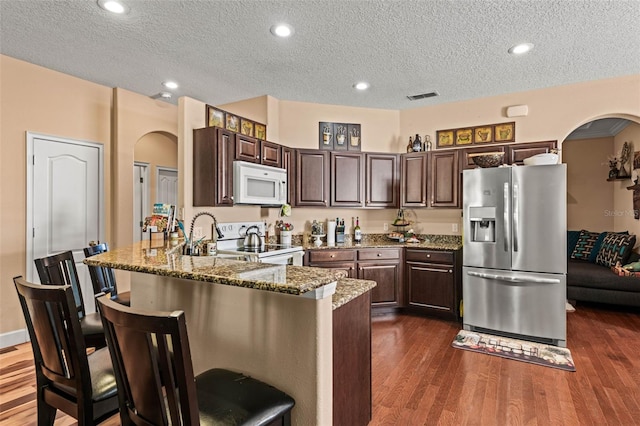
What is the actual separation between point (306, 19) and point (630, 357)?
12.7 feet

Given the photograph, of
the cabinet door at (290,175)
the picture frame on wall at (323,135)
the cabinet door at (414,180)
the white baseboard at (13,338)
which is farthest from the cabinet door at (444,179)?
the white baseboard at (13,338)

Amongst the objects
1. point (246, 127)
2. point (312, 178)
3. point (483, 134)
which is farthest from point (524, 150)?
point (246, 127)

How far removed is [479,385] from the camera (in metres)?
2.55

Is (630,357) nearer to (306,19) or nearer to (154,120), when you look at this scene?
(306,19)

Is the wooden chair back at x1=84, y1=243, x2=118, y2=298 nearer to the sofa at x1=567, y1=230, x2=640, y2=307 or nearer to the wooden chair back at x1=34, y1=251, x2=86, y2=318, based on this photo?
the wooden chair back at x1=34, y1=251, x2=86, y2=318

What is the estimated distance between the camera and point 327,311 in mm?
1401

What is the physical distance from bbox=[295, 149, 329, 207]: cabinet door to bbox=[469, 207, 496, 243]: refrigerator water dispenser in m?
1.74

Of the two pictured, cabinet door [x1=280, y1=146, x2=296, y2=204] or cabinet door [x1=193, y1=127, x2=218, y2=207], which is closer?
cabinet door [x1=193, y1=127, x2=218, y2=207]

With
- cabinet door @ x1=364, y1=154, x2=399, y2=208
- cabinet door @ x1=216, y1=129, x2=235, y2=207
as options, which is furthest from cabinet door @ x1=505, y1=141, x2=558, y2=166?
cabinet door @ x1=216, y1=129, x2=235, y2=207

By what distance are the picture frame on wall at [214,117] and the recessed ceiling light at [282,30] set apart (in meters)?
1.28

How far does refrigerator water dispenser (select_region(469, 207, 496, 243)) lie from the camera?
11.6ft

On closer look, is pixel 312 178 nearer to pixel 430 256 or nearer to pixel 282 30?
pixel 430 256

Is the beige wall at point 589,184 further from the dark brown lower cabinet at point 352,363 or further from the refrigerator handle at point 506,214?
the dark brown lower cabinet at point 352,363

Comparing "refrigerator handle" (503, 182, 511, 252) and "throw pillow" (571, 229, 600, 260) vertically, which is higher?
"refrigerator handle" (503, 182, 511, 252)
